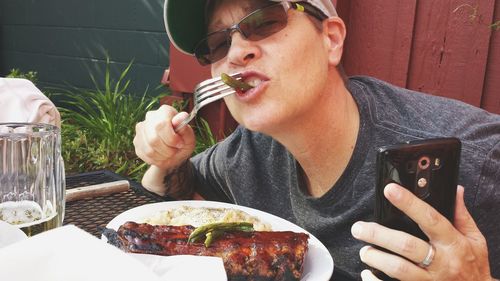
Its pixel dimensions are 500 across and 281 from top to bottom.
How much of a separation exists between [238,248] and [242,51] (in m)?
0.62

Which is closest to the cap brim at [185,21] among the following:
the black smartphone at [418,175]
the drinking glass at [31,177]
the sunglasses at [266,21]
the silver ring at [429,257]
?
the sunglasses at [266,21]

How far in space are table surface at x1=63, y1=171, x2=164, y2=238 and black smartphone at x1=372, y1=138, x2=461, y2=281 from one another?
Result: 78 cm

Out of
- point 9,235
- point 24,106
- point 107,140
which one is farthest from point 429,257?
point 107,140

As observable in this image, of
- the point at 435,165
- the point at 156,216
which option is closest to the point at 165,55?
the point at 156,216

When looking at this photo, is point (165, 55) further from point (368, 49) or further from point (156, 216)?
point (156, 216)

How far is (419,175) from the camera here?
937mm

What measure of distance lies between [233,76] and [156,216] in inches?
18.1

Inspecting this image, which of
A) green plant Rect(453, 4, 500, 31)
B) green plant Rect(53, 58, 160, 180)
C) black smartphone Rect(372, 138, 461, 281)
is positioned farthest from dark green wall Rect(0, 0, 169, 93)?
black smartphone Rect(372, 138, 461, 281)

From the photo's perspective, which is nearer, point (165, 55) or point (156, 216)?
point (156, 216)

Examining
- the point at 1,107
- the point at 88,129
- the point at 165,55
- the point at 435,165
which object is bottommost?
the point at 88,129

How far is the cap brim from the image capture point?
1.59 metres

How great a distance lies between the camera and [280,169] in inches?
70.0

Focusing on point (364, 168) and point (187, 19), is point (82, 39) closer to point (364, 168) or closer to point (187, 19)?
point (187, 19)

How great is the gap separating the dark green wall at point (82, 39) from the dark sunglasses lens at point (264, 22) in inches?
142
